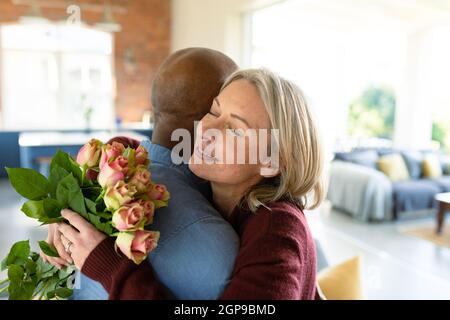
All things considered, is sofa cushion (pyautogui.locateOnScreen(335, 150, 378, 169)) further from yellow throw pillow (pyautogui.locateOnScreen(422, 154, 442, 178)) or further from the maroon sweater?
the maroon sweater

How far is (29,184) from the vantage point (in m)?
0.86

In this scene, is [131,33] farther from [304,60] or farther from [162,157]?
[162,157]

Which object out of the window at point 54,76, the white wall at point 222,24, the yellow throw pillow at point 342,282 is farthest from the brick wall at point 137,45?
the yellow throw pillow at point 342,282

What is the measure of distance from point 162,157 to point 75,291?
1.39 feet

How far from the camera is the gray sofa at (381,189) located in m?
4.83

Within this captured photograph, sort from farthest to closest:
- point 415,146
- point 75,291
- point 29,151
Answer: point 415,146 → point 29,151 → point 75,291

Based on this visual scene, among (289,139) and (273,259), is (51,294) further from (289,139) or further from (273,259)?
(289,139)

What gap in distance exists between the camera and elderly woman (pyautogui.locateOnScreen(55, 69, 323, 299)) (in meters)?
0.78

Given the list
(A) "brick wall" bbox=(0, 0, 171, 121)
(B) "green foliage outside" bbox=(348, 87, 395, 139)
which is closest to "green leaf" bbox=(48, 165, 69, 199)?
(A) "brick wall" bbox=(0, 0, 171, 121)

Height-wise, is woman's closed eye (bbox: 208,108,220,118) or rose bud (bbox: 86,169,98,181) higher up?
woman's closed eye (bbox: 208,108,220,118)

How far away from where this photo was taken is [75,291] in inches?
41.3

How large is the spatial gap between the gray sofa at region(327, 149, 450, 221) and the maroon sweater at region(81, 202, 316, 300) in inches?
168

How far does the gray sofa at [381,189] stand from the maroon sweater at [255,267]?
4.28m

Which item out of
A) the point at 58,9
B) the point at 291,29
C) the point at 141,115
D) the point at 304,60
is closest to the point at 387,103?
the point at 304,60
